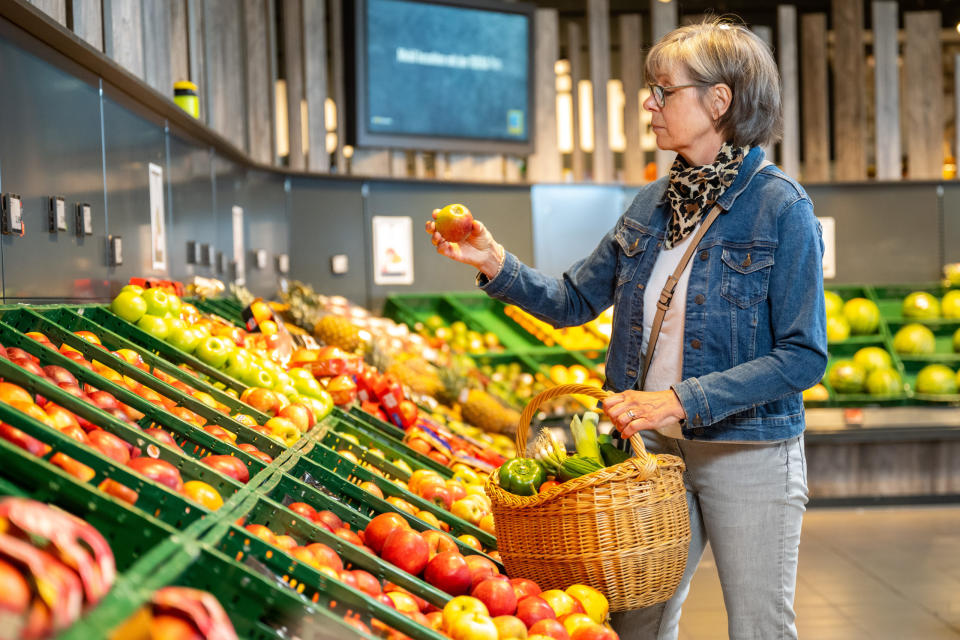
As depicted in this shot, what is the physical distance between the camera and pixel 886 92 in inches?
303

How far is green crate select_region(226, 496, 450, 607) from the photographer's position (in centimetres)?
165

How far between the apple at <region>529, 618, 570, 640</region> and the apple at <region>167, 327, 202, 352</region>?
168 cm

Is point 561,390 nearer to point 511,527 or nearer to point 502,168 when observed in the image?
point 511,527

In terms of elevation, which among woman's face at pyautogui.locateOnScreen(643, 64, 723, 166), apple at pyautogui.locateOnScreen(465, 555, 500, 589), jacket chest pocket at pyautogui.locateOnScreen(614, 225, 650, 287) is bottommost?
A: apple at pyautogui.locateOnScreen(465, 555, 500, 589)

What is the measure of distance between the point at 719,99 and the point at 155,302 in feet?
6.14

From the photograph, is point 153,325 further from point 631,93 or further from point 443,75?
point 631,93

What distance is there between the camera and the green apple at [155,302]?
2914 millimetres

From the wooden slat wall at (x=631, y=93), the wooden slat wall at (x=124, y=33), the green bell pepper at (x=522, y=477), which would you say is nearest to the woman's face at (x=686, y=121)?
the green bell pepper at (x=522, y=477)

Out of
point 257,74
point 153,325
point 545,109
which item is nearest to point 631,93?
point 545,109

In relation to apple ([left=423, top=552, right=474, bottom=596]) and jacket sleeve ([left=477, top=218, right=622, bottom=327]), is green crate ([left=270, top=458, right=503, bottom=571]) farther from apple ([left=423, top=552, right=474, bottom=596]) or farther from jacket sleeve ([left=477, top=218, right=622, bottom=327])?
jacket sleeve ([left=477, top=218, right=622, bottom=327])

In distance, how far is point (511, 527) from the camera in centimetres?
197

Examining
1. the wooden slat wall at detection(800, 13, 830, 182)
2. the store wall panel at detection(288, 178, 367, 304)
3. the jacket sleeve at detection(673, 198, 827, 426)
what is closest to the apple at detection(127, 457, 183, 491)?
the jacket sleeve at detection(673, 198, 827, 426)

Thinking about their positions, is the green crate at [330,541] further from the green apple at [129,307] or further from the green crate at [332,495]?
the green apple at [129,307]

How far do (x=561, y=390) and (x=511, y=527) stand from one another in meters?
0.33
